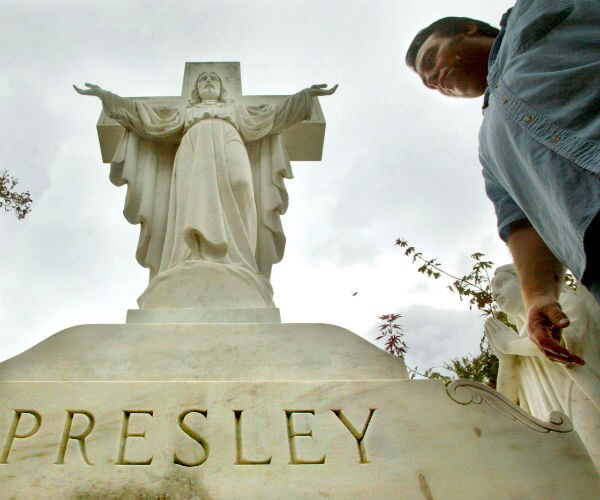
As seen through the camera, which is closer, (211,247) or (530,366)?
(530,366)

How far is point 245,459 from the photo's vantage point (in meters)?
2.35

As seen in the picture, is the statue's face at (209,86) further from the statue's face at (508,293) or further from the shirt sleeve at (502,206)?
the shirt sleeve at (502,206)

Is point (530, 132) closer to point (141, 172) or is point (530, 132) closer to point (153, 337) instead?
point (153, 337)

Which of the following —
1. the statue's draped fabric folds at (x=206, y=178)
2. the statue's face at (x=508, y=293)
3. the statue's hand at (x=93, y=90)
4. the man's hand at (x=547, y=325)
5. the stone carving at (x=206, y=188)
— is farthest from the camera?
the statue's hand at (x=93, y=90)

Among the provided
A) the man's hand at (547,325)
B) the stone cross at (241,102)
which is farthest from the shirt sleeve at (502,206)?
the stone cross at (241,102)

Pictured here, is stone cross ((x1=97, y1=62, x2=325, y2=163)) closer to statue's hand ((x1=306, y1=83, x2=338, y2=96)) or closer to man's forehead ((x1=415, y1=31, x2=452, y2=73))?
statue's hand ((x1=306, y1=83, x2=338, y2=96))

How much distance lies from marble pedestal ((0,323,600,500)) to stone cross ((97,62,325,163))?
13.4 feet

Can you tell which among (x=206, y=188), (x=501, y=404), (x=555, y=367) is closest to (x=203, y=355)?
(x=501, y=404)

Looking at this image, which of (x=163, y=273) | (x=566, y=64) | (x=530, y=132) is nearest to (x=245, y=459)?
(x=530, y=132)

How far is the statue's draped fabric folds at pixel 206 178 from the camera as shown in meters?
4.67

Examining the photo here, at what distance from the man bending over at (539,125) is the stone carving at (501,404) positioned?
0.28m

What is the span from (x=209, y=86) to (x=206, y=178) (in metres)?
1.84

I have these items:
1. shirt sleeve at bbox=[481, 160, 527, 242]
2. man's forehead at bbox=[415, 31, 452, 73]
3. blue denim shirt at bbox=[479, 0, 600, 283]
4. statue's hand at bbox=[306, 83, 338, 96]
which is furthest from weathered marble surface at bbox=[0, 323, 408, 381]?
statue's hand at bbox=[306, 83, 338, 96]

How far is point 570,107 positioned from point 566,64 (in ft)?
0.73
